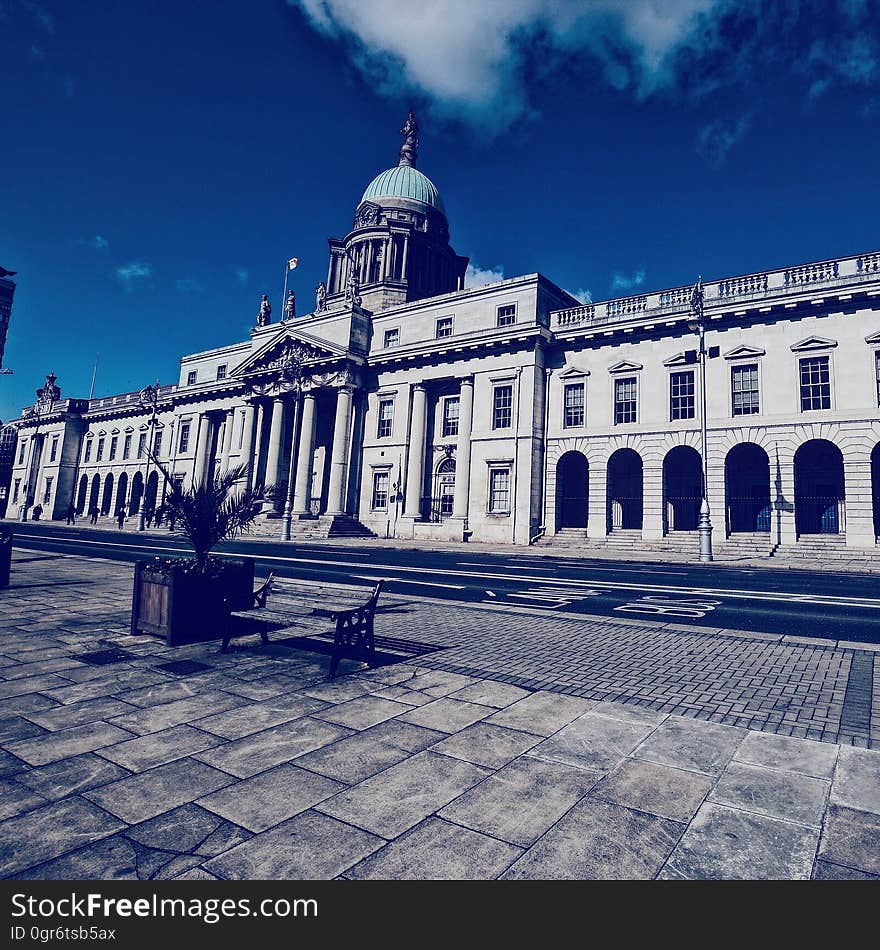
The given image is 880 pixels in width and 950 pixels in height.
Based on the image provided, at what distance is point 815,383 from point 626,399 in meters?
9.59

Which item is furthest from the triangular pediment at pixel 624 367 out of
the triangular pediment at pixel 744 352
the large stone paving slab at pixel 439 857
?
the large stone paving slab at pixel 439 857

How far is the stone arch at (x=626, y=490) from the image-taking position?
36.7 metres

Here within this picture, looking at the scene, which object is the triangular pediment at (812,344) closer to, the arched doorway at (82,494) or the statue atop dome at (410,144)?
the statue atop dome at (410,144)

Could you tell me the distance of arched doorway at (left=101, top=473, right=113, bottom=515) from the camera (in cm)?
6916

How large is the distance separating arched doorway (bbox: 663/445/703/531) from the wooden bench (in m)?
29.8

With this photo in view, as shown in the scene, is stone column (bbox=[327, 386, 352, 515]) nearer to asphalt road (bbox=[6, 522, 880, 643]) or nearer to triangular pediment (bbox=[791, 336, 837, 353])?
asphalt road (bbox=[6, 522, 880, 643])

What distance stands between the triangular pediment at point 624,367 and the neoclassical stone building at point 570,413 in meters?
0.14

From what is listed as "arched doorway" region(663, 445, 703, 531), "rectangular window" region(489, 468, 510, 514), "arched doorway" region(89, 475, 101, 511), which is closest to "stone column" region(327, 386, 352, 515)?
"rectangular window" region(489, 468, 510, 514)

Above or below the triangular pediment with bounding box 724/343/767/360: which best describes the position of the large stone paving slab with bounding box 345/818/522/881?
below

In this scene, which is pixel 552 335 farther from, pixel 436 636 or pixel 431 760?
pixel 431 760

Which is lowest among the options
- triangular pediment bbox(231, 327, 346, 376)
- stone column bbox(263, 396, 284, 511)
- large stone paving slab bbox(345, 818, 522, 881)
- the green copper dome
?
large stone paving slab bbox(345, 818, 522, 881)

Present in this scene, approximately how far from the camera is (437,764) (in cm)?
404

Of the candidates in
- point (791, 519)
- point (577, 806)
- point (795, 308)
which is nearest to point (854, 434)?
point (791, 519)

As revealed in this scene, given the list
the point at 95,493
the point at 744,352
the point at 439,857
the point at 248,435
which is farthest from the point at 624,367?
the point at 95,493
